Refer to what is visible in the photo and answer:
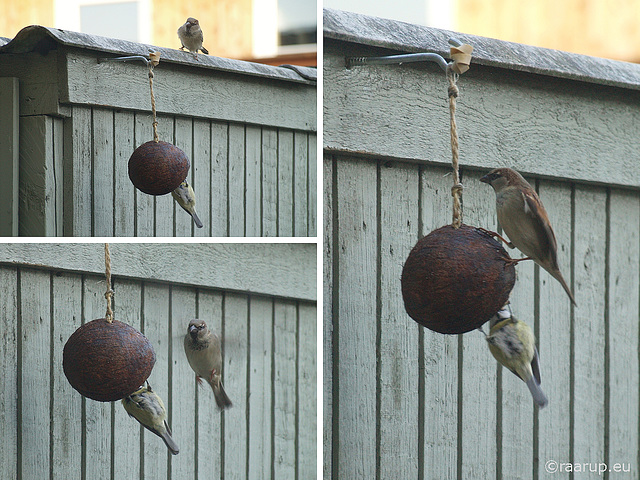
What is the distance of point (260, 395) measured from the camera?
1159 mm

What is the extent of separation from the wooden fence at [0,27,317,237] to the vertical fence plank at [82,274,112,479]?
144 mm

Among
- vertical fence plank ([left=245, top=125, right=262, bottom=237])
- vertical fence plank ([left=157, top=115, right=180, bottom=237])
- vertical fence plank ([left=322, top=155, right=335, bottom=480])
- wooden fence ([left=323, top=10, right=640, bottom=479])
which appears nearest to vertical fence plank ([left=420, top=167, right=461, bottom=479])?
wooden fence ([left=323, top=10, right=640, bottom=479])

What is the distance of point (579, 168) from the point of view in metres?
1.07

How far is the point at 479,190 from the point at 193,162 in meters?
0.40

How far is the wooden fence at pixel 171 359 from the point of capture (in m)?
1.01

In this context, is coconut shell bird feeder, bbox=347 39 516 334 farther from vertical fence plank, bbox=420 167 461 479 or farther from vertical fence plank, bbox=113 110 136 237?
vertical fence plank, bbox=113 110 136 237

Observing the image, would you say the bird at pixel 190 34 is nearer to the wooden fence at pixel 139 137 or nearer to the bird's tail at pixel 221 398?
the wooden fence at pixel 139 137

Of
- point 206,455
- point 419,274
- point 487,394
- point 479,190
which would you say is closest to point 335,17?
point 479,190

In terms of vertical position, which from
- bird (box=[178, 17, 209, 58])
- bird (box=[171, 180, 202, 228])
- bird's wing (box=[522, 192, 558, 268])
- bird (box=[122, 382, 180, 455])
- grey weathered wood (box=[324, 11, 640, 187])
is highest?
bird (box=[178, 17, 209, 58])

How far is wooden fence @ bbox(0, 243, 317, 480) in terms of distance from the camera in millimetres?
1011

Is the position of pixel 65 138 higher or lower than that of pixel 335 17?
lower

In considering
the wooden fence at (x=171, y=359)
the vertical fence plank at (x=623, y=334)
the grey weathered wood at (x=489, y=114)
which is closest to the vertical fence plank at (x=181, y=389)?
the wooden fence at (x=171, y=359)

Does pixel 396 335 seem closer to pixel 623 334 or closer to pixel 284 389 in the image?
pixel 284 389

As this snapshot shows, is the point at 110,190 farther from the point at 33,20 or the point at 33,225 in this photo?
the point at 33,20
